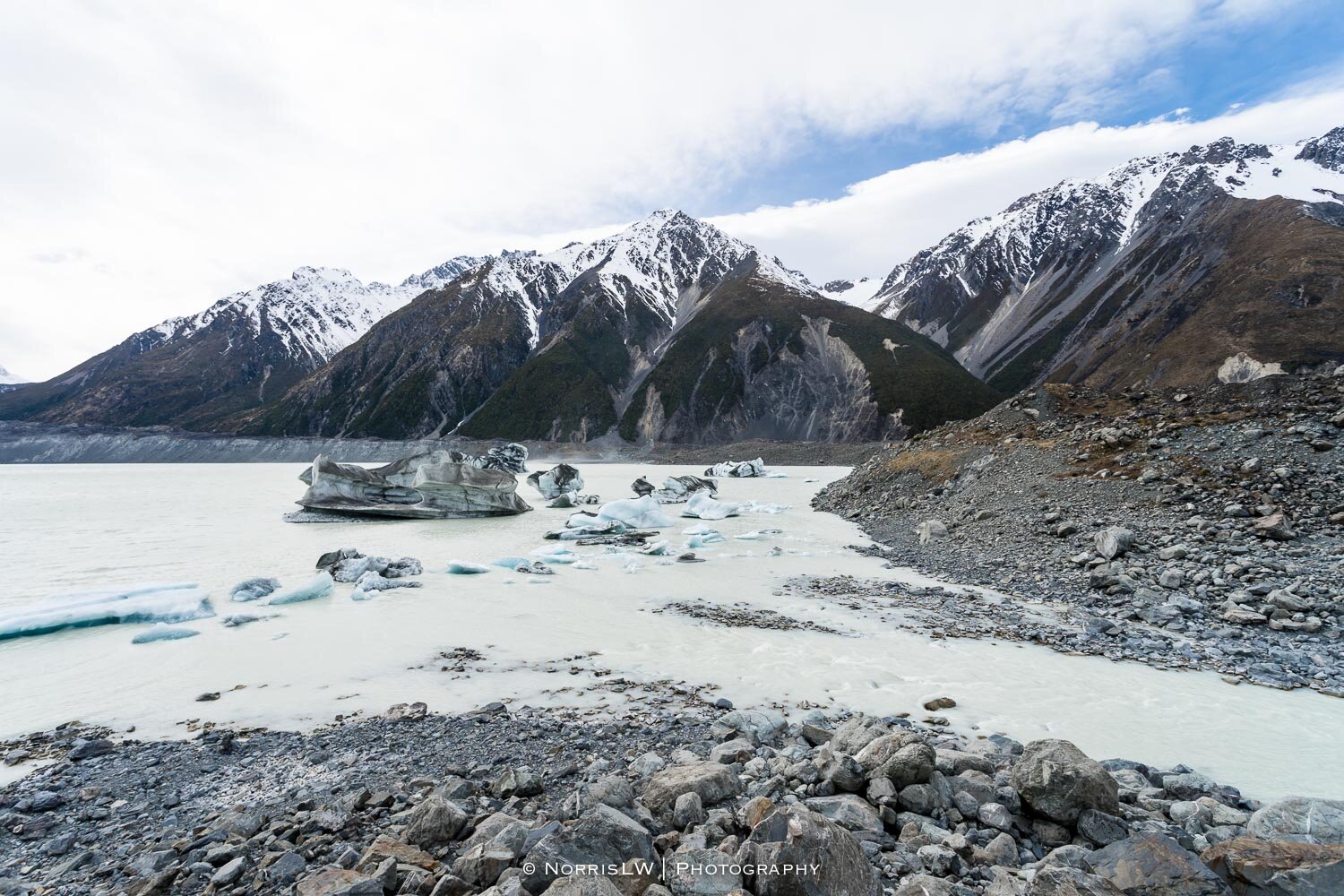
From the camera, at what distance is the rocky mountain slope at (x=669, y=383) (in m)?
139

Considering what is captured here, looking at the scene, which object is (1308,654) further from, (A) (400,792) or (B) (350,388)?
(B) (350,388)

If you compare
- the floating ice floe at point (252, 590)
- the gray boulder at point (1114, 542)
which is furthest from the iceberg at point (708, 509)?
the floating ice floe at point (252, 590)

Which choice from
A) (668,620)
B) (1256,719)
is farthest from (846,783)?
(668,620)

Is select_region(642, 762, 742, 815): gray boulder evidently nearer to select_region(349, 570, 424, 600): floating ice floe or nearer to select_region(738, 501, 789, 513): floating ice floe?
select_region(349, 570, 424, 600): floating ice floe

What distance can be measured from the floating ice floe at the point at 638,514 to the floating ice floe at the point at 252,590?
14.6 meters

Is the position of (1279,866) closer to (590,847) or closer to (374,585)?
(590,847)

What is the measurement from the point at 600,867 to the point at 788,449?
106663 millimetres

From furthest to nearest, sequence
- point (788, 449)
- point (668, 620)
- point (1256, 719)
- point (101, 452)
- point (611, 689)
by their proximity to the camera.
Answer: point (101, 452)
point (788, 449)
point (668, 620)
point (611, 689)
point (1256, 719)

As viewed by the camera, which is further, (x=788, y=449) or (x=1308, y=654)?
(x=788, y=449)

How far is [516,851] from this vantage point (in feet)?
13.0

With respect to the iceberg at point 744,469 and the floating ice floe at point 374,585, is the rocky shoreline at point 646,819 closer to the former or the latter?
the floating ice floe at point 374,585

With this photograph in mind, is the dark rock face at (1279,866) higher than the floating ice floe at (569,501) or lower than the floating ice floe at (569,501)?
higher

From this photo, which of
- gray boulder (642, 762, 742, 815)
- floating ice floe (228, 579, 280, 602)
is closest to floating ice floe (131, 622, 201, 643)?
floating ice floe (228, 579, 280, 602)

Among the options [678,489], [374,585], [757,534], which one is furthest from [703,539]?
[678,489]
